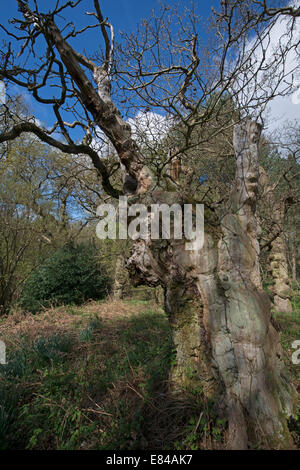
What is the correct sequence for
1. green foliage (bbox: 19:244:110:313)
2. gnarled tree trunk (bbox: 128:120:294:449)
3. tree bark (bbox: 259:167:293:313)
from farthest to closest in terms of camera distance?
green foliage (bbox: 19:244:110:313) → tree bark (bbox: 259:167:293:313) → gnarled tree trunk (bbox: 128:120:294:449)

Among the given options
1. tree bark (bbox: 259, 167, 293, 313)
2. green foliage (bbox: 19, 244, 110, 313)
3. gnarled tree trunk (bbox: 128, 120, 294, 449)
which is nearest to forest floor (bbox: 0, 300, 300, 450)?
gnarled tree trunk (bbox: 128, 120, 294, 449)

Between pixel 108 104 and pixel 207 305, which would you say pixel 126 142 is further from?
pixel 207 305

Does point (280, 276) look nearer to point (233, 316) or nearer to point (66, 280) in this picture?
point (233, 316)

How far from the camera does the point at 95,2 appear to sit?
12.0 ft

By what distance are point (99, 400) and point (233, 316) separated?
1.88 m

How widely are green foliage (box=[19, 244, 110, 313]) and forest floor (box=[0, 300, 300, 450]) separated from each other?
3951 mm

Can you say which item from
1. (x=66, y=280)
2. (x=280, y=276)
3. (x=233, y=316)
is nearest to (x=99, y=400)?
(x=233, y=316)

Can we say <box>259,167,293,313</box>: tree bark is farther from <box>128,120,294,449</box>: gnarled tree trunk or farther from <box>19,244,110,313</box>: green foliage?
<box>19,244,110,313</box>: green foliage

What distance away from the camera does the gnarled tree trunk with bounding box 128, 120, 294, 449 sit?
6.42ft

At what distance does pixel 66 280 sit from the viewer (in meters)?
8.57

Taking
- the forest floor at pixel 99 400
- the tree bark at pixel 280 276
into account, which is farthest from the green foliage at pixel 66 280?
the tree bark at pixel 280 276

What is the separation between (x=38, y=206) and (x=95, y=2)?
6228 mm

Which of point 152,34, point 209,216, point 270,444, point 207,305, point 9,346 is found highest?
point 152,34

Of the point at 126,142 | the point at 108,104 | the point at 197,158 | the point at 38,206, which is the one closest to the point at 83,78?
the point at 108,104
